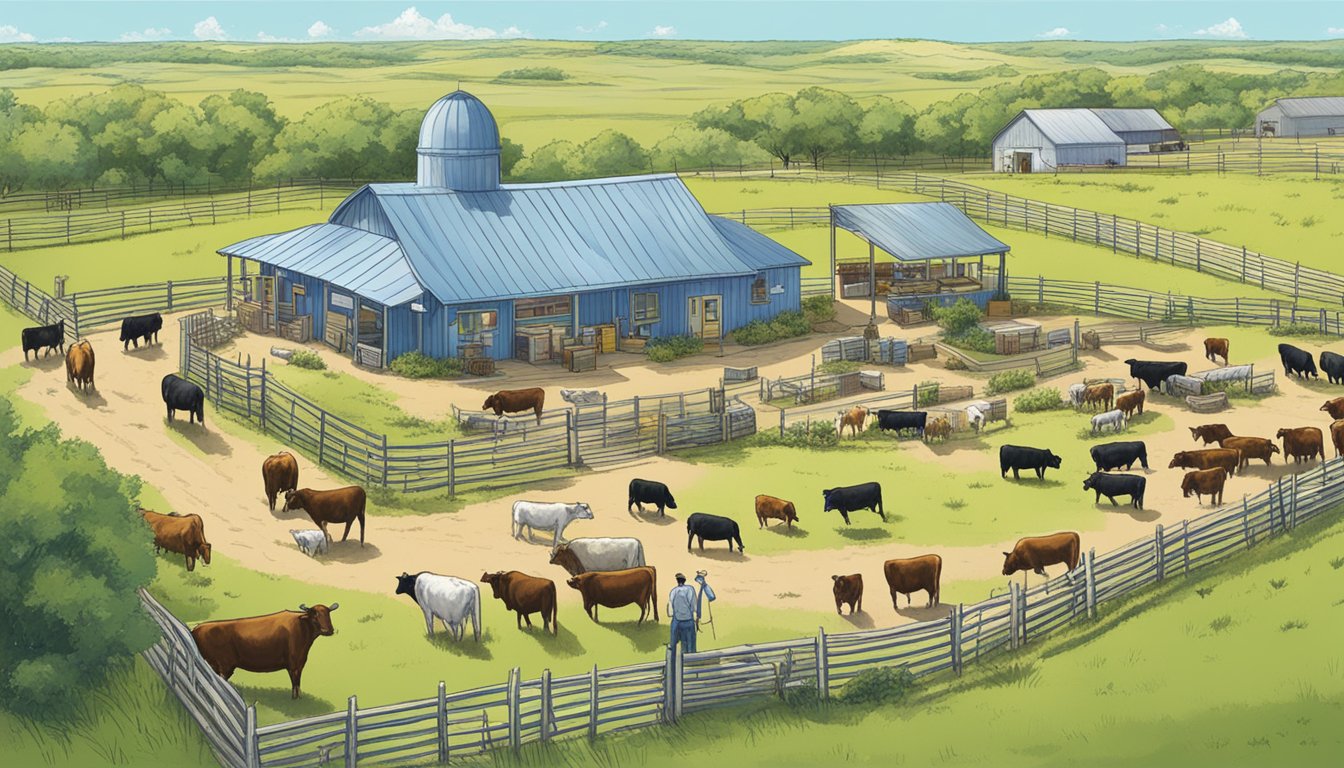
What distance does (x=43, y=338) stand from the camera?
46531 millimetres

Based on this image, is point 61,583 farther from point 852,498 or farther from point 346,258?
point 346,258

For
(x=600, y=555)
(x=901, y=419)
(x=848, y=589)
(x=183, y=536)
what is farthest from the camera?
(x=901, y=419)

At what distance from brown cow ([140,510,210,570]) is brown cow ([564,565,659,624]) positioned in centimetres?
725

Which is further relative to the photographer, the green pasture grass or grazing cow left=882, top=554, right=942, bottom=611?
grazing cow left=882, top=554, right=942, bottom=611

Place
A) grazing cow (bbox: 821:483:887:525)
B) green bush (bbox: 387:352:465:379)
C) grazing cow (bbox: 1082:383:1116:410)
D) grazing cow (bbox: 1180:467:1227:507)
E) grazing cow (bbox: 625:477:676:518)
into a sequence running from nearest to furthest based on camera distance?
1. grazing cow (bbox: 821:483:887:525)
2. grazing cow (bbox: 625:477:676:518)
3. grazing cow (bbox: 1180:467:1227:507)
4. grazing cow (bbox: 1082:383:1116:410)
5. green bush (bbox: 387:352:465:379)

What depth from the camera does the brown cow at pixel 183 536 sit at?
3120cm

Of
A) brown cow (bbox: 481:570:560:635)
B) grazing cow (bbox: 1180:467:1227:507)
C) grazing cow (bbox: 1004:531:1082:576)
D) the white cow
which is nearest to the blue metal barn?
the white cow

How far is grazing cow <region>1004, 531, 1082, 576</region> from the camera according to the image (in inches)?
1228

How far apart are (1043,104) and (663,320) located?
72.7 m

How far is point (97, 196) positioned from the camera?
92.9 m

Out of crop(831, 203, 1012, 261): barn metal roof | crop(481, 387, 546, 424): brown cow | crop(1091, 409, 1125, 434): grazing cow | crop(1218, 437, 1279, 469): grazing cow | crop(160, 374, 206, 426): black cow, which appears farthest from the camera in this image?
crop(831, 203, 1012, 261): barn metal roof

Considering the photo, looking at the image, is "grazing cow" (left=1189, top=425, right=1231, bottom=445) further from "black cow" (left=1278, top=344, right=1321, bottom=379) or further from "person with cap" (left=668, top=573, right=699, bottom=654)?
Answer: "person with cap" (left=668, top=573, right=699, bottom=654)

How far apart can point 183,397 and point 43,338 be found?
28.0ft

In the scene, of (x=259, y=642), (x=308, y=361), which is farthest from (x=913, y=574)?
(x=308, y=361)
